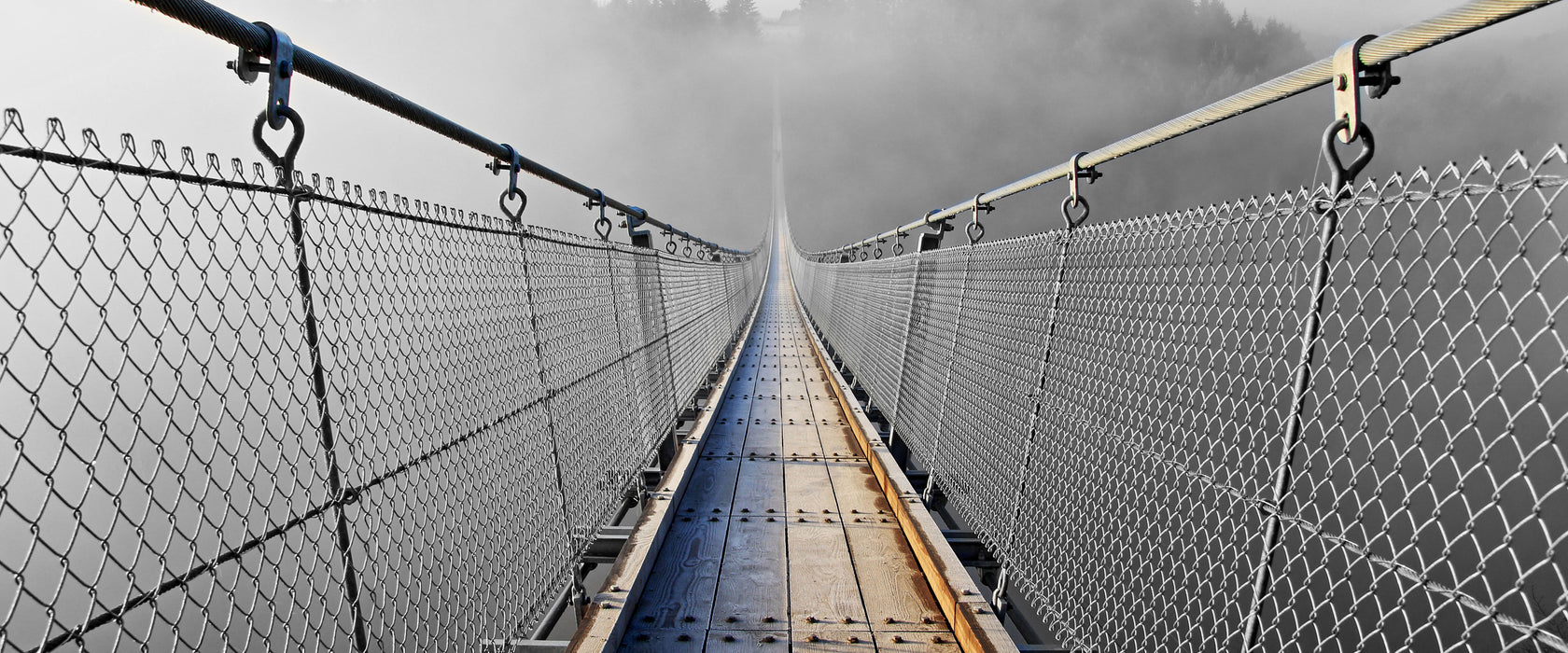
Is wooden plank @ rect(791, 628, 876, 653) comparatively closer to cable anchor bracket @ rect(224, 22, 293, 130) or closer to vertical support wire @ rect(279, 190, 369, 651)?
vertical support wire @ rect(279, 190, 369, 651)

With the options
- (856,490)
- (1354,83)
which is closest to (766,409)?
(856,490)

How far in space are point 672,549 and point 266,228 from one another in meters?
2.28

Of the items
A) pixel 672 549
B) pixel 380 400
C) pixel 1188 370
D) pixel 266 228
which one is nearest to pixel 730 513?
pixel 672 549

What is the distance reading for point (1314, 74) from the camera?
162 cm

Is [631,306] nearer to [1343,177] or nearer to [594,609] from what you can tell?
[594,609]

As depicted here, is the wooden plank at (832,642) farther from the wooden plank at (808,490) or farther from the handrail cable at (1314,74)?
the handrail cable at (1314,74)

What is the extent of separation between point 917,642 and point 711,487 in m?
1.90

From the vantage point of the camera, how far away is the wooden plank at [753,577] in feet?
9.44

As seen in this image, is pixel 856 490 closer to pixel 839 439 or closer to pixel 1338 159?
pixel 839 439

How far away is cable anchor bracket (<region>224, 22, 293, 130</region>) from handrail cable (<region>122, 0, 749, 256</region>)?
18mm

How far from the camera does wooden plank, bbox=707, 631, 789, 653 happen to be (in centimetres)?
266

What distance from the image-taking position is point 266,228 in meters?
1.64

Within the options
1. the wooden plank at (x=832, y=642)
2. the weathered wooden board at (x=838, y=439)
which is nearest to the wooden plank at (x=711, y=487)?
the weathered wooden board at (x=838, y=439)

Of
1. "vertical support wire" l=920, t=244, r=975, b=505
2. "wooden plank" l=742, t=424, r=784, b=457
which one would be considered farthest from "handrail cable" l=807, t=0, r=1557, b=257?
"wooden plank" l=742, t=424, r=784, b=457
